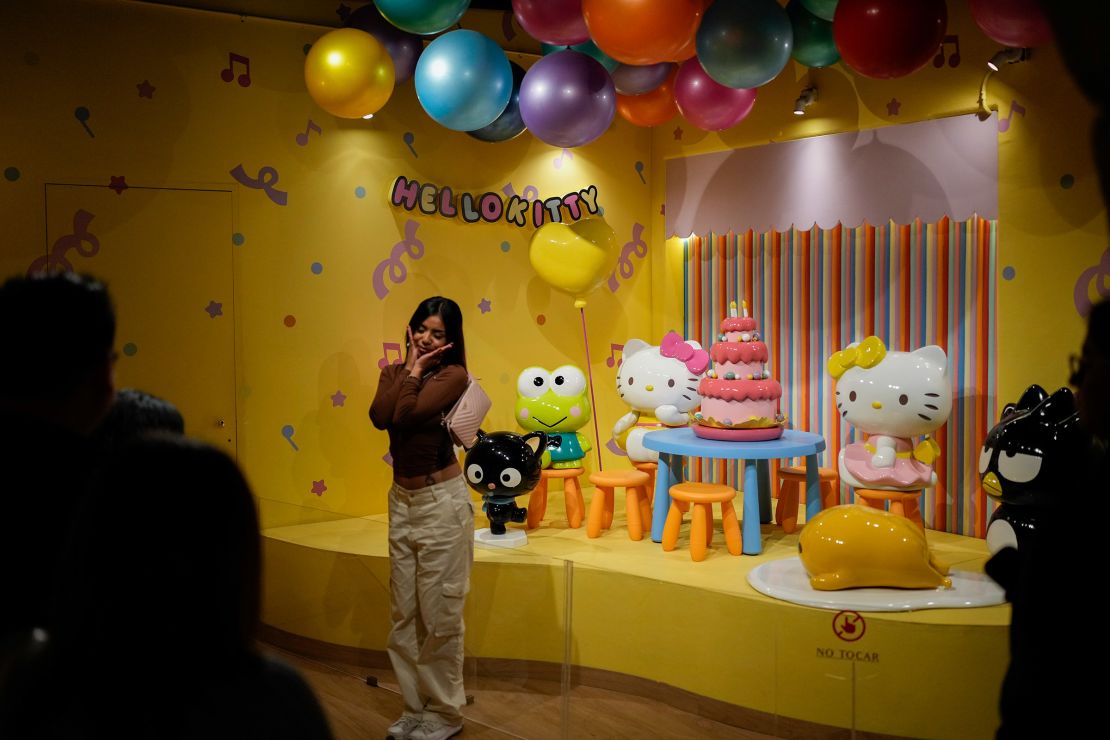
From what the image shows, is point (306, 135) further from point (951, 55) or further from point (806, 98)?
point (951, 55)

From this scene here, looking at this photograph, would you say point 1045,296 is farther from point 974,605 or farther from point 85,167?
point 85,167

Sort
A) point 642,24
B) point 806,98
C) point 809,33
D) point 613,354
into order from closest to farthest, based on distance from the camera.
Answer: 1. point 642,24
2. point 809,33
3. point 806,98
4. point 613,354

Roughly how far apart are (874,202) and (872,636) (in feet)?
9.85

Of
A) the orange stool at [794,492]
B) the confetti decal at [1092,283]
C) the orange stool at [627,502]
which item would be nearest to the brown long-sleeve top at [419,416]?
the orange stool at [627,502]

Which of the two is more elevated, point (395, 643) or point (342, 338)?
point (342, 338)

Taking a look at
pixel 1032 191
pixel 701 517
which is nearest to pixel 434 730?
pixel 701 517

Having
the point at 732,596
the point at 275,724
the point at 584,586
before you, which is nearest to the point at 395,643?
the point at 584,586

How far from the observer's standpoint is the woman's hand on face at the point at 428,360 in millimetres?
3750

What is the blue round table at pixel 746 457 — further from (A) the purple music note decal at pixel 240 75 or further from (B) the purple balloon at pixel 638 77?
(A) the purple music note decal at pixel 240 75

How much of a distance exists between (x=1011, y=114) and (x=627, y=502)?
101 inches

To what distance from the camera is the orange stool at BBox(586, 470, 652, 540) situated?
17.0 feet

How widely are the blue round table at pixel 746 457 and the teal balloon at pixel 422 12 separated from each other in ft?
7.02

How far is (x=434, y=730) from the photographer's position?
372cm

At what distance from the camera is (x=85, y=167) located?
4805 mm
